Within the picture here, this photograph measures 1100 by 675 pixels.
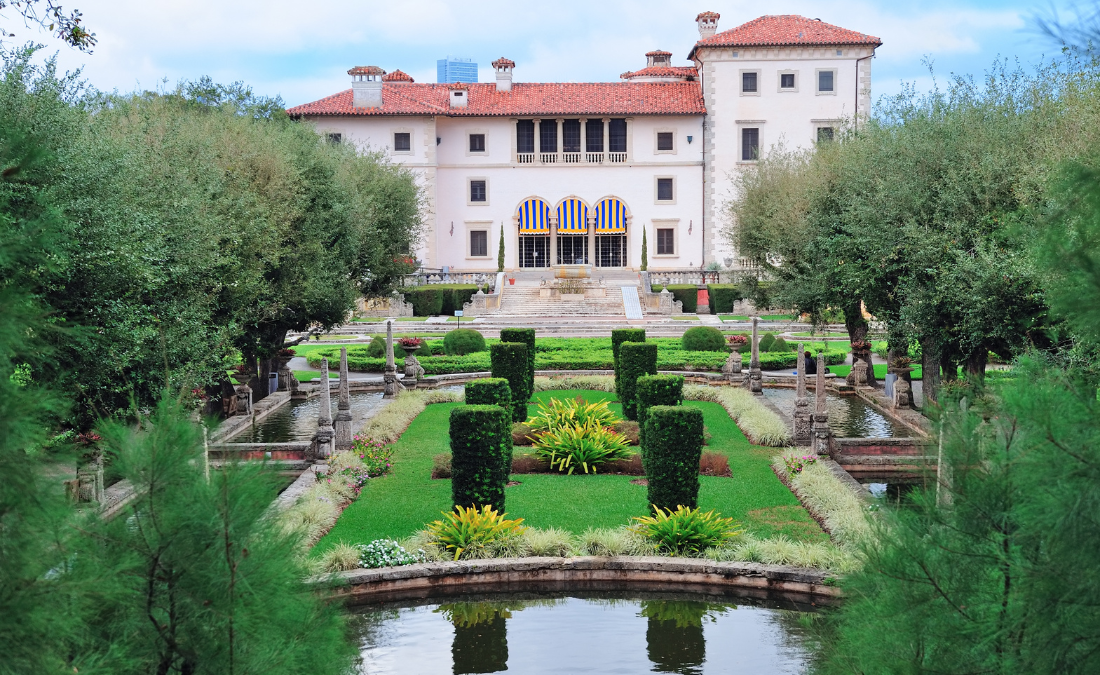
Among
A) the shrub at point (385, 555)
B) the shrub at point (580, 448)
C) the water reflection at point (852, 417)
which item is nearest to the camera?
the shrub at point (385, 555)

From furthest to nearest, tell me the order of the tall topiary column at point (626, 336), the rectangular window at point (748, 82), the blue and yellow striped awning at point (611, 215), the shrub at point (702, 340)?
the blue and yellow striped awning at point (611, 215)
the rectangular window at point (748, 82)
the shrub at point (702, 340)
the tall topiary column at point (626, 336)

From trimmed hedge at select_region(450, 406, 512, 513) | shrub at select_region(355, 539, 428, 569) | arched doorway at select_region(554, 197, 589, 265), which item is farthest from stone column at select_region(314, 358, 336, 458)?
arched doorway at select_region(554, 197, 589, 265)

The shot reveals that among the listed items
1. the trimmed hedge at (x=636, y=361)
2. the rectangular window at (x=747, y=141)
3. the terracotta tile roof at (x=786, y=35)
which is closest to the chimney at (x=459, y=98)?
the terracotta tile roof at (x=786, y=35)

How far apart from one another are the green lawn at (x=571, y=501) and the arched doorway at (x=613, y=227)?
3178 centimetres

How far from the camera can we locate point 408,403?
65.6 ft

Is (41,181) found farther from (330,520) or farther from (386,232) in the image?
(386,232)

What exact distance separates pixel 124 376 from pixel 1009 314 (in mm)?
10111

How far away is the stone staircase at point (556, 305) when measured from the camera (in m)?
38.1

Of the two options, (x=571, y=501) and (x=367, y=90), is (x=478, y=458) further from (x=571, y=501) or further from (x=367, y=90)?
(x=367, y=90)

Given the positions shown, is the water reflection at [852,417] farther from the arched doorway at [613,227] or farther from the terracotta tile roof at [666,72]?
the terracotta tile roof at [666,72]

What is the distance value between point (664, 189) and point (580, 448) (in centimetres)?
3371

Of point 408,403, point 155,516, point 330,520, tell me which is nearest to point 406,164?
point 408,403

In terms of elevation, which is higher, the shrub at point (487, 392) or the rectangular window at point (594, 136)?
the rectangular window at point (594, 136)

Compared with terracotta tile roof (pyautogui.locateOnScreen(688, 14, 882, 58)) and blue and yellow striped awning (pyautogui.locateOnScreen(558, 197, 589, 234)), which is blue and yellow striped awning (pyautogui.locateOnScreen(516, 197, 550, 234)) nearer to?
blue and yellow striped awning (pyautogui.locateOnScreen(558, 197, 589, 234))
